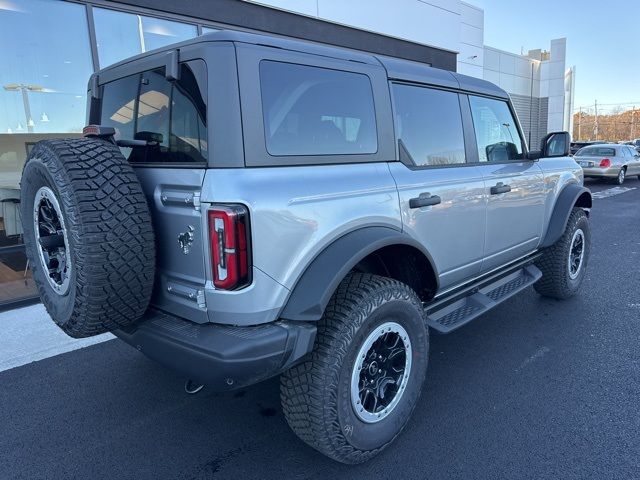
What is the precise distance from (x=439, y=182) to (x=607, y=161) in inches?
628

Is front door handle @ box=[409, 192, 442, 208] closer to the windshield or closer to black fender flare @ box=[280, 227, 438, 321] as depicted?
black fender flare @ box=[280, 227, 438, 321]

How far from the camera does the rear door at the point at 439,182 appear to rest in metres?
2.67

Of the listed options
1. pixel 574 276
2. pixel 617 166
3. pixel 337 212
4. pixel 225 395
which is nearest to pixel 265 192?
pixel 337 212

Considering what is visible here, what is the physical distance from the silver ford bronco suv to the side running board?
0.21 metres

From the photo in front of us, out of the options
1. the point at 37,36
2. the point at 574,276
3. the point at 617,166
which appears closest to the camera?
the point at 574,276

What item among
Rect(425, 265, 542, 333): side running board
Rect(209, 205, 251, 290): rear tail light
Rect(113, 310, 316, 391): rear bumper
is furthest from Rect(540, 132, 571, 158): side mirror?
Rect(209, 205, 251, 290): rear tail light

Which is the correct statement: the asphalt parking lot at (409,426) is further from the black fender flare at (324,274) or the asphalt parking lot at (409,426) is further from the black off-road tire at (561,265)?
the black fender flare at (324,274)

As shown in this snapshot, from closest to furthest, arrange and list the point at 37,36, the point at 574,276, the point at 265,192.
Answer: the point at 265,192, the point at 574,276, the point at 37,36

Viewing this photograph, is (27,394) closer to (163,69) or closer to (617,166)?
(163,69)

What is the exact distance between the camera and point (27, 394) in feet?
10.2

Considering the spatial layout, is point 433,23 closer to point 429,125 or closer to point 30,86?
point 30,86

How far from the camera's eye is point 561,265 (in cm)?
437

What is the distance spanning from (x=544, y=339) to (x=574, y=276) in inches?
49.3

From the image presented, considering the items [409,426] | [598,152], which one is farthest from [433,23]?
[409,426]
